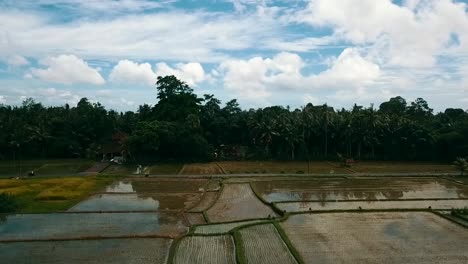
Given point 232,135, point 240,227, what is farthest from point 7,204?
point 232,135

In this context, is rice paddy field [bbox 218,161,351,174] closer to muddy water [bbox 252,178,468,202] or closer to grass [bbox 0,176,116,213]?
muddy water [bbox 252,178,468,202]

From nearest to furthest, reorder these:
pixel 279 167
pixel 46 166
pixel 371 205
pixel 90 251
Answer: pixel 90 251 < pixel 371 205 < pixel 279 167 < pixel 46 166

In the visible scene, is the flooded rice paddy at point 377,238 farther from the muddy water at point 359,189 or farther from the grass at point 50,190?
the grass at point 50,190

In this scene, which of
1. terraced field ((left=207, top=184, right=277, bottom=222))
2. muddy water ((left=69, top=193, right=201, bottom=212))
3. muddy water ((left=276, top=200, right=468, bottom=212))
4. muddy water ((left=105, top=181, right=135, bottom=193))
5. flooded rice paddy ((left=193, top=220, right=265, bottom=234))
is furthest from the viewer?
muddy water ((left=105, top=181, right=135, bottom=193))

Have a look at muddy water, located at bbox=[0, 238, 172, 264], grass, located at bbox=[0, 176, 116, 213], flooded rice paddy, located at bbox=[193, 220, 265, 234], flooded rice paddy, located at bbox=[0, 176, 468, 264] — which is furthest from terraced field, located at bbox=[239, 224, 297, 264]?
grass, located at bbox=[0, 176, 116, 213]

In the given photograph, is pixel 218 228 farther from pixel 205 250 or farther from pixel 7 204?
pixel 7 204
